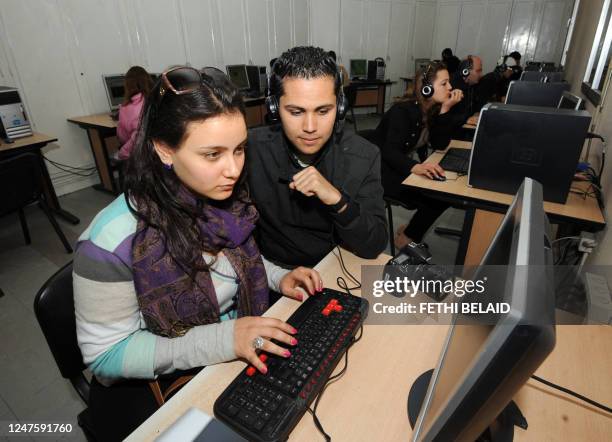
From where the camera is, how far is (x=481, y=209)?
1778 mm

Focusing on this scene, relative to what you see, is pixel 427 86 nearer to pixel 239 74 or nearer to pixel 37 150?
pixel 37 150

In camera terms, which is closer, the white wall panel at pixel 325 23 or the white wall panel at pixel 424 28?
the white wall panel at pixel 325 23

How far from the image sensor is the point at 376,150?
1345 mm

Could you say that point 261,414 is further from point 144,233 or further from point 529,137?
point 529,137

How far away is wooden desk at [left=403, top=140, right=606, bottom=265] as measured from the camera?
1.52m

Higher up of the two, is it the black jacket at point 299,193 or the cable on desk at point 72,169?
the black jacket at point 299,193

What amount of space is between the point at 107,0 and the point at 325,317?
463cm

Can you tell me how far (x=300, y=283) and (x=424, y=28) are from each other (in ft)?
31.7

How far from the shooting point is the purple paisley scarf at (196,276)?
0.82 m

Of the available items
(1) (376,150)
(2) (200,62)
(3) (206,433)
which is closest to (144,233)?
(3) (206,433)

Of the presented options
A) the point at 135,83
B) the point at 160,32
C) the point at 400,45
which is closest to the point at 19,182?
the point at 135,83

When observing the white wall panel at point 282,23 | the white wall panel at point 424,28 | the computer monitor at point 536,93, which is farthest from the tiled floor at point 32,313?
the white wall panel at point 424,28

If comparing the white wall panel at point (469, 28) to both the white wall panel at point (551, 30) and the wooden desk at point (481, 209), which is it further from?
the wooden desk at point (481, 209)

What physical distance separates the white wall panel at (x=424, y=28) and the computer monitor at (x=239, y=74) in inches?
210
